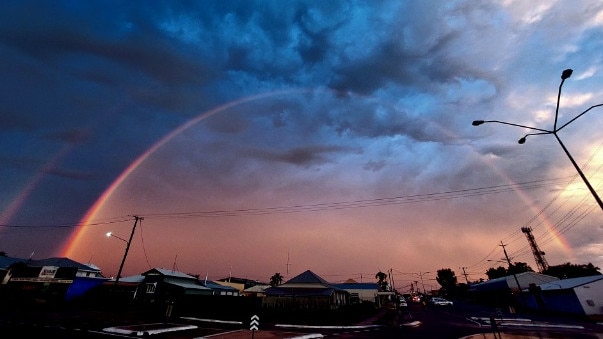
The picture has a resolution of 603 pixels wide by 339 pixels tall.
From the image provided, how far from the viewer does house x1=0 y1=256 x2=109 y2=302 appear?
155 feet

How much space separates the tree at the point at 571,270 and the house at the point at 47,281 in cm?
12245

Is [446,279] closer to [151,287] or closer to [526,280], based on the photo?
[526,280]

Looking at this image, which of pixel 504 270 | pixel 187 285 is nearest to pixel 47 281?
pixel 187 285

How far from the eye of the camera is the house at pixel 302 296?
38.0 m

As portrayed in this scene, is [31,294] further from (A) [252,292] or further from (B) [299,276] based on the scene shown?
(B) [299,276]

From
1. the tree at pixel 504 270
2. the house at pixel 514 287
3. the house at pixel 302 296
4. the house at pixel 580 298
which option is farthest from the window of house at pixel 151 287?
the tree at pixel 504 270

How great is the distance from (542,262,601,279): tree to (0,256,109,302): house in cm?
12245

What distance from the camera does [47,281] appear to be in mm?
50594

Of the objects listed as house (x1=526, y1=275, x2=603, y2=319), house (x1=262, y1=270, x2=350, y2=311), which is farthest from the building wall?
house (x1=262, y1=270, x2=350, y2=311)

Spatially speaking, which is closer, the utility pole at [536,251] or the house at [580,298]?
the house at [580,298]

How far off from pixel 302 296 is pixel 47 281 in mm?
47566

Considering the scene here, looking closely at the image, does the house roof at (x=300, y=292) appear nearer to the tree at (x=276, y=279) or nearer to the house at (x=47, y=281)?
the house at (x=47, y=281)

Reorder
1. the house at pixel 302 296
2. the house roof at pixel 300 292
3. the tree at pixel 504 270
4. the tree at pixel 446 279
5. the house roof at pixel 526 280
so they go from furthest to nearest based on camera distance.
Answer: the tree at pixel 446 279 → the tree at pixel 504 270 → the house roof at pixel 526 280 → the house roof at pixel 300 292 → the house at pixel 302 296

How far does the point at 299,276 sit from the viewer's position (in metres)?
44.8
